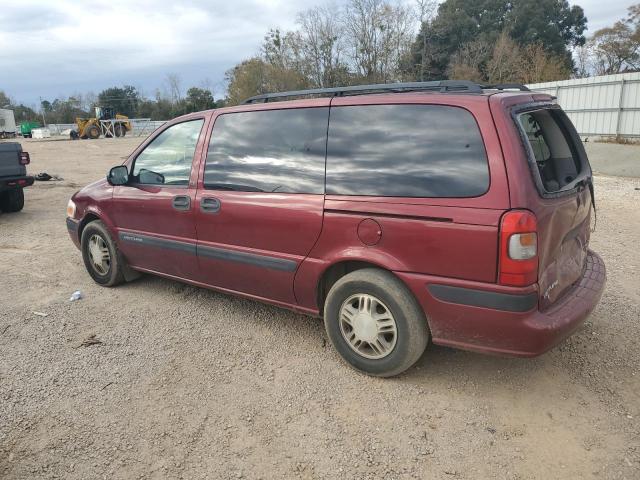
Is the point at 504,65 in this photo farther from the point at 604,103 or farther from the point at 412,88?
the point at 412,88

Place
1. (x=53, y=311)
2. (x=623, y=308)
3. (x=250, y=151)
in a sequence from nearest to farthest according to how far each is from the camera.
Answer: (x=250, y=151) < (x=623, y=308) < (x=53, y=311)

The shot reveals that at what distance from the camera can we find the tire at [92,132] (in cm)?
4203

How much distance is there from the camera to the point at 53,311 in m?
4.52

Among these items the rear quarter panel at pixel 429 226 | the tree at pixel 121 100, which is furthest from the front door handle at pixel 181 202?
the tree at pixel 121 100

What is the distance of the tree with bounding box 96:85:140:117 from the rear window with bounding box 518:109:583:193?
84.1m

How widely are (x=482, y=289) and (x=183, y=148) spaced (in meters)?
2.78

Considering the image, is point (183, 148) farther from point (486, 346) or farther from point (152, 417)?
point (486, 346)

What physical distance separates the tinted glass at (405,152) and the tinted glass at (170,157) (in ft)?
4.72

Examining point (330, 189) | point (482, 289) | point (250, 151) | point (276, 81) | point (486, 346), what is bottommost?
point (486, 346)

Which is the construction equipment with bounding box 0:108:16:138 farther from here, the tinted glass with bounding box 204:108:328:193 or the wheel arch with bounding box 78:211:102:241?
the tinted glass with bounding box 204:108:328:193

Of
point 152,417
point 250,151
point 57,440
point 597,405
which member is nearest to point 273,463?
point 152,417

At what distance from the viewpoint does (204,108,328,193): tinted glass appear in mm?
3381

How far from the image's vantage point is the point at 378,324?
10.3 ft

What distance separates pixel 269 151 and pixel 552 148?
78.0 inches
